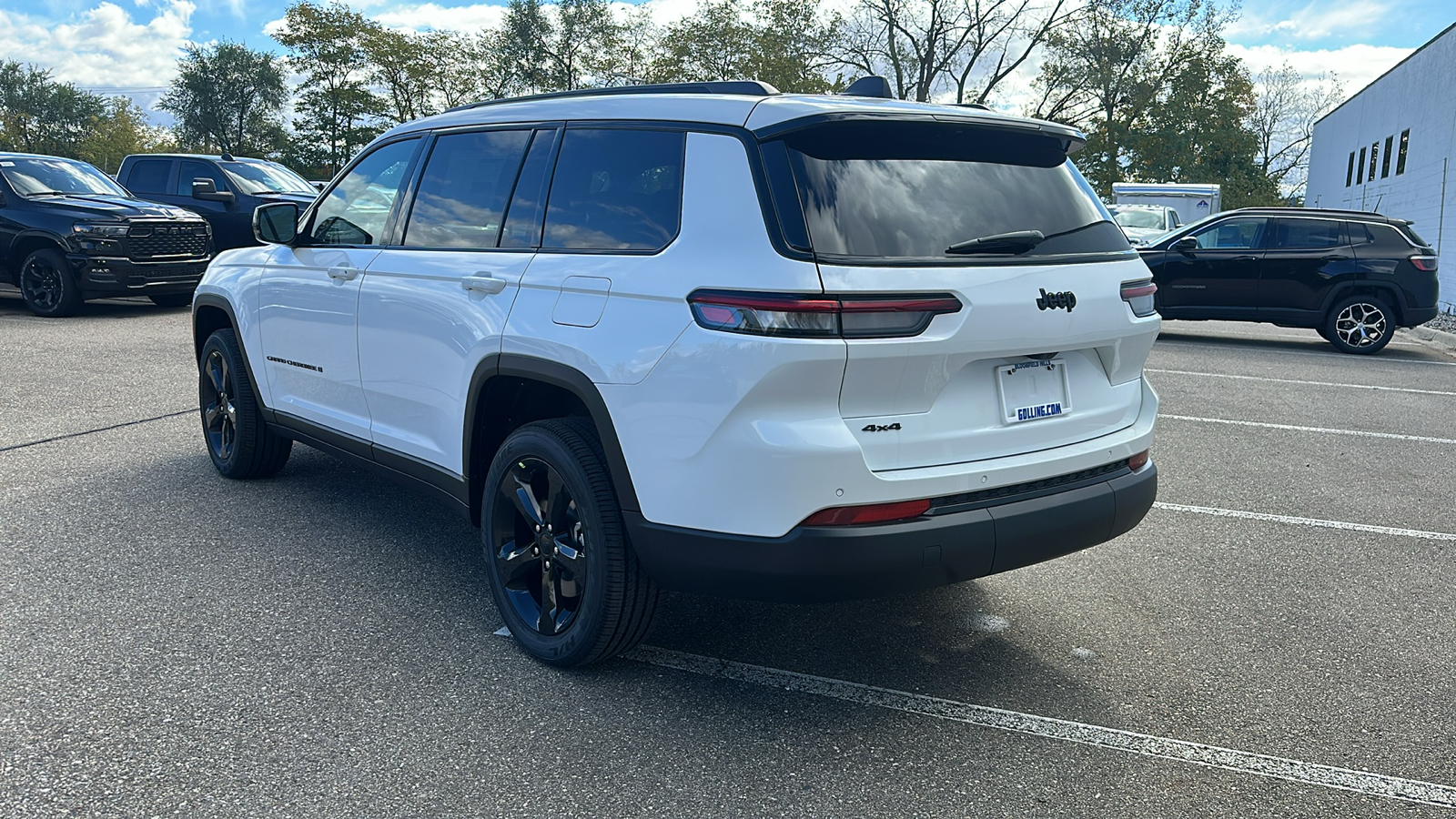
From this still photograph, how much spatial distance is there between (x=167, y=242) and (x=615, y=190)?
12.2 meters

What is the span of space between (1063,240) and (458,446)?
2.19 m

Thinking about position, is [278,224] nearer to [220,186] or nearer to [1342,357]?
[1342,357]

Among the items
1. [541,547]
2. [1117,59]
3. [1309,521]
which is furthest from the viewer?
[1117,59]

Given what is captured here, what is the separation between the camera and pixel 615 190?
11.2ft

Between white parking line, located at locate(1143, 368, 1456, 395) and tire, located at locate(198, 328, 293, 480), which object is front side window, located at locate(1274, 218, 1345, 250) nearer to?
white parking line, located at locate(1143, 368, 1456, 395)

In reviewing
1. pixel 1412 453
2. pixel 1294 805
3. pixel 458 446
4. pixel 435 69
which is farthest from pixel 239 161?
pixel 435 69

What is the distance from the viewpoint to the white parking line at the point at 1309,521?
5.20 metres

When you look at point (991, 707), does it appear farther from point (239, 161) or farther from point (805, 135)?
point (239, 161)

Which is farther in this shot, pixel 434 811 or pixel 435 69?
pixel 435 69

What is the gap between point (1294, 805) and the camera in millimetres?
2748

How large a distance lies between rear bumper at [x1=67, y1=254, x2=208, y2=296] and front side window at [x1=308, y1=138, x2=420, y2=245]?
30.1ft

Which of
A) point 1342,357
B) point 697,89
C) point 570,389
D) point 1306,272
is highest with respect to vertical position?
point 697,89

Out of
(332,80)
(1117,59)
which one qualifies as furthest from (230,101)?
(1117,59)

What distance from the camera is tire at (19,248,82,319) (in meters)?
12.9
